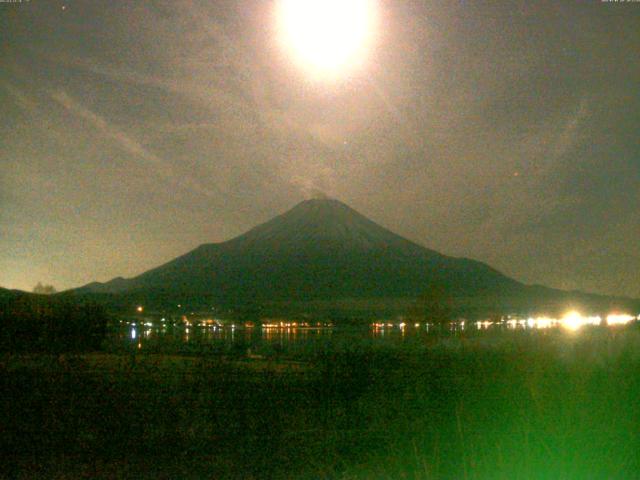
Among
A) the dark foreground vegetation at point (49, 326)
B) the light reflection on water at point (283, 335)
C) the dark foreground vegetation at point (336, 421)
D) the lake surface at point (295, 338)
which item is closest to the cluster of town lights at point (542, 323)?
the light reflection on water at point (283, 335)

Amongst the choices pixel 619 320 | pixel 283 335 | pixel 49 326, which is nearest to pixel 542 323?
pixel 619 320

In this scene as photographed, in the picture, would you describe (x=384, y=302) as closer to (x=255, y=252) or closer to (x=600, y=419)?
(x=255, y=252)

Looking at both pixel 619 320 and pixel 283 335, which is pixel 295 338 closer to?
pixel 283 335

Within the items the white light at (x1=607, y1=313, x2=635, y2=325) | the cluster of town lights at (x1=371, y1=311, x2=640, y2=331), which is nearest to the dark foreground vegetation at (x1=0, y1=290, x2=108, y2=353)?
the cluster of town lights at (x1=371, y1=311, x2=640, y2=331)

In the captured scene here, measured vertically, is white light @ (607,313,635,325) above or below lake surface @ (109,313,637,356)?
above

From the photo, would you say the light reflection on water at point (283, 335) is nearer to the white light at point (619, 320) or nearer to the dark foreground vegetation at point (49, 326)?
the white light at point (619, 320)

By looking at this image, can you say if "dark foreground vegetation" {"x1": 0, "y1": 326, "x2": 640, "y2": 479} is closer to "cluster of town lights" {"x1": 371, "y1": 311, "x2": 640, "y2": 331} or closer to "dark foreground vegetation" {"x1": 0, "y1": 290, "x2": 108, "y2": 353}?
"dark foreground vegetation" {"x1": 0, "y1": 290, "x2": 108, "y2": 353}

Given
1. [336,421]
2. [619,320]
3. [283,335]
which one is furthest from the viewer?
[619,320]

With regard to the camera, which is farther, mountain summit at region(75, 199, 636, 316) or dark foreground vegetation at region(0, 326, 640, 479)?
mountain summit at region(75, 199, 636, 316)
